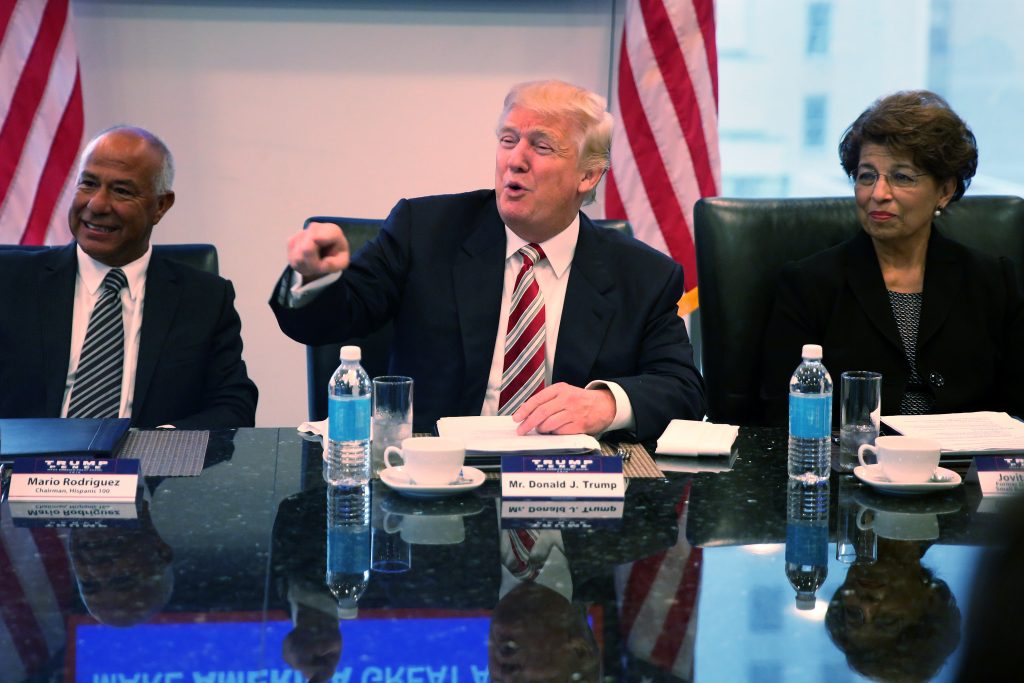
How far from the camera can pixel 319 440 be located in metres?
2.19

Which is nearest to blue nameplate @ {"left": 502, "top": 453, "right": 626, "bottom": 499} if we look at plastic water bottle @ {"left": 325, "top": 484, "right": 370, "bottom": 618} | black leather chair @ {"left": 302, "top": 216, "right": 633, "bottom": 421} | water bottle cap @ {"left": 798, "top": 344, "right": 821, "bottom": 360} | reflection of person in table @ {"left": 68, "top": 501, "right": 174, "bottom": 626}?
plastic water bottle @ {"left": 325, "top": 484, "right": 370, "bottom": 618}

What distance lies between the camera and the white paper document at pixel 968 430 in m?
2.09

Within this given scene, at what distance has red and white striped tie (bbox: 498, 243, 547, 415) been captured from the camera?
2535 mm

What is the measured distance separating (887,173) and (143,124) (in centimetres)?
239

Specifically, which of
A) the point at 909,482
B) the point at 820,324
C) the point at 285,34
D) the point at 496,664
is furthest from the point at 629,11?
the point at 496,664

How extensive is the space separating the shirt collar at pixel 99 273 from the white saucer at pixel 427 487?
3.91 ft

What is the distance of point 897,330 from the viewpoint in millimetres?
2764

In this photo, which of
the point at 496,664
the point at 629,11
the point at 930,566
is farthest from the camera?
the point at 629,11

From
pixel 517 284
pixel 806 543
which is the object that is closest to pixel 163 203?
pixel 517 284

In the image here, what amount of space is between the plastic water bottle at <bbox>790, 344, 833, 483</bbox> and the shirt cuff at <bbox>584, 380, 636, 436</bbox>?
1.10ft

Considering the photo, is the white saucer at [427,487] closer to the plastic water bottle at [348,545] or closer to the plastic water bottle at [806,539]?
the plastic water bottle at [348,545]

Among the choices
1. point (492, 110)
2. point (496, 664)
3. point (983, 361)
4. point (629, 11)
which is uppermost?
point (629, 11)

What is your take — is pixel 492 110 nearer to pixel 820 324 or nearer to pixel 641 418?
pixel 820 324

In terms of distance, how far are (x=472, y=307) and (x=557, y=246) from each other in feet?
0.83
